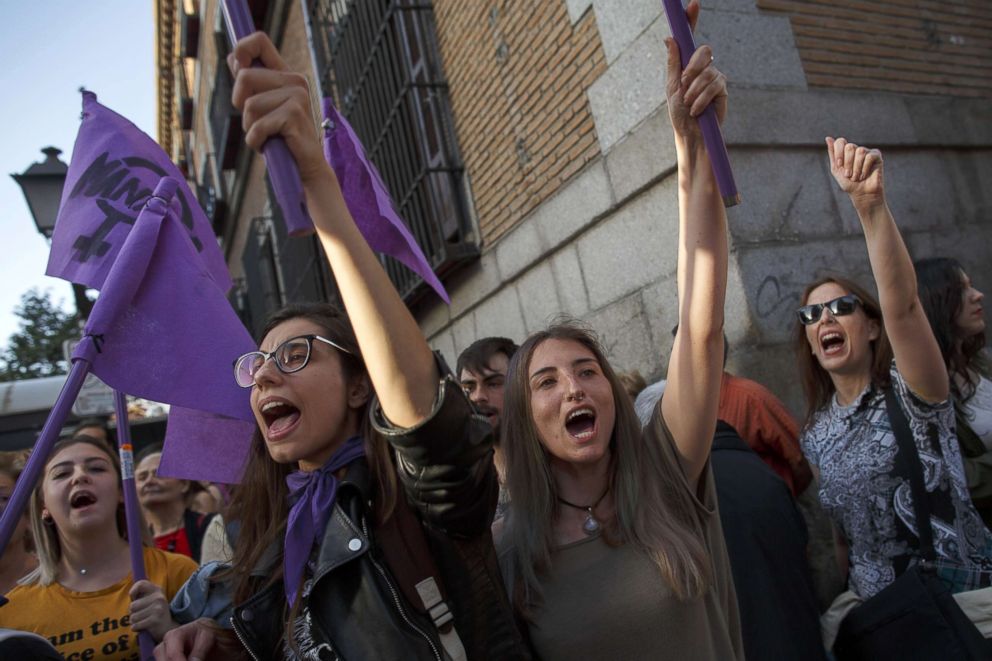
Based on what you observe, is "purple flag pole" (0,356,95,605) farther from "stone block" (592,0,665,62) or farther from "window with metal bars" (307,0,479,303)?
"window with metal bars" (307,0,479,303)

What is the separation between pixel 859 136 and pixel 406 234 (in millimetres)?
3671

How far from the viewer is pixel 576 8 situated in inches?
195

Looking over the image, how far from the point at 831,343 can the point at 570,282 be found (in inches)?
101

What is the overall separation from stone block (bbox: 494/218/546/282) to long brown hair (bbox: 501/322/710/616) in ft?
11.2

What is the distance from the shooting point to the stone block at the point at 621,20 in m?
4.32

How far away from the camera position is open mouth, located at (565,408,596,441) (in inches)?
82.5

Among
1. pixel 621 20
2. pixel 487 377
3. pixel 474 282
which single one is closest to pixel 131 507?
pixel 487 377

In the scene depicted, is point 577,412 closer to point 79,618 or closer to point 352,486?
point 352,486

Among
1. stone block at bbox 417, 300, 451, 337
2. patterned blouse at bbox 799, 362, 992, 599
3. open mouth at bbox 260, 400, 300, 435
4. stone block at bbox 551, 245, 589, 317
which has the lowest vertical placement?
patterned blouse at bbox 799, 362, 992, 599

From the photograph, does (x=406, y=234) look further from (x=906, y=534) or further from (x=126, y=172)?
(x=906, y=534)

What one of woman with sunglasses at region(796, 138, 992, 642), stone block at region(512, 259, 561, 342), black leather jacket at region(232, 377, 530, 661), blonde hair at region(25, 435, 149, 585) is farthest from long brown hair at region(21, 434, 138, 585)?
stone block at region(512, 259, 561, 342)

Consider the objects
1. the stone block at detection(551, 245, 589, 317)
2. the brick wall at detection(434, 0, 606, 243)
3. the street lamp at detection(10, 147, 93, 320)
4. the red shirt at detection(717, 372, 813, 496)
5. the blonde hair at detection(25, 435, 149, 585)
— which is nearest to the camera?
the blonde hair at detection(25, 435, 149, 585)

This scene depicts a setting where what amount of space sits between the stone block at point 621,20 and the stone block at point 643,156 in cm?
49

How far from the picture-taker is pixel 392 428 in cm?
140
